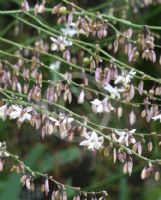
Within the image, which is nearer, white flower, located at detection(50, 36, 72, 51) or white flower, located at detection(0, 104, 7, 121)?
white flower, located at detection(0, 104, 7, 121)

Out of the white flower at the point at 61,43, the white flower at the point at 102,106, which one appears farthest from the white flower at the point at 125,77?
the white flower at the point at 61,43

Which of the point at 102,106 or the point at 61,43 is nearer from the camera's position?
the point at 102,106

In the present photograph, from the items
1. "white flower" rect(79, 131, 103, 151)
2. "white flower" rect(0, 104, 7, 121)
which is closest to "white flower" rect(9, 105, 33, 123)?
"white flower" rect(0, 104, 7, 121)

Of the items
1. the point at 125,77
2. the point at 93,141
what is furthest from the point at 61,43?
the point at 93,141

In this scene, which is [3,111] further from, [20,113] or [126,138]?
[126,138]

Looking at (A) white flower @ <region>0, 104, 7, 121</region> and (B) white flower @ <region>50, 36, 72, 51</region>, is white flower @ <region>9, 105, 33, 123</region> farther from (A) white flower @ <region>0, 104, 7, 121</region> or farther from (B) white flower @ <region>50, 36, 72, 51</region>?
(B) white flower @ <region>50, 36, 72, 51</region>

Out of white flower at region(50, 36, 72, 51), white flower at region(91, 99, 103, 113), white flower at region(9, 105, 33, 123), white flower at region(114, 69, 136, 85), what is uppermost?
white flower at region(50, 36, 72, 51)

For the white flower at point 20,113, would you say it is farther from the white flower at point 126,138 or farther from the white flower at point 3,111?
the white flower at point 126,138

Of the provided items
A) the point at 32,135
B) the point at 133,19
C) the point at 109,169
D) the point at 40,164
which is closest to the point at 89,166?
the point at 109,169
